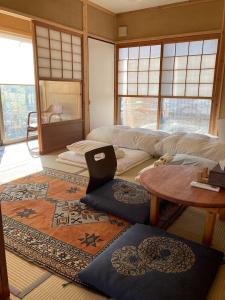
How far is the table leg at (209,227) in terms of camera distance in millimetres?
1814

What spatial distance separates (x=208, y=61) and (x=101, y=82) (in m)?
2.25

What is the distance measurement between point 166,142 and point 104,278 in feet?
9.52

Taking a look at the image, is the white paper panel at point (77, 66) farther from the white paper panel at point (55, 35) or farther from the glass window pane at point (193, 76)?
the glass window pane at point (193, 76)

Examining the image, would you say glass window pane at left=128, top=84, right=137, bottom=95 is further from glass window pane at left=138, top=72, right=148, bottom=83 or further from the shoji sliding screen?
the shoji sliding screen

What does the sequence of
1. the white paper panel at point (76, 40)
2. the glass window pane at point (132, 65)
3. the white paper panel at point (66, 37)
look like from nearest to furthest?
the white paper panel at point (66, 37), the white paper panel at point (76, 40), the glass window pane at point (132, 65)

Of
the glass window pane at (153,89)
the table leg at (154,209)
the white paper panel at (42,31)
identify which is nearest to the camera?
the table leg at (154,209)

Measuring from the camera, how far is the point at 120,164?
3490mm

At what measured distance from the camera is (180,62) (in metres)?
5.12

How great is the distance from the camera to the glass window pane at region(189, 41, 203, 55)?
4850mm

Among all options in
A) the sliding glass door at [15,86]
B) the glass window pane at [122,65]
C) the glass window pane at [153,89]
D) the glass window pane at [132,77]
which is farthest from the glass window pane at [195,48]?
the sliding glass door at [15,86]

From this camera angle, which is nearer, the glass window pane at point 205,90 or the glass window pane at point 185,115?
the glass window pane at point 205,90

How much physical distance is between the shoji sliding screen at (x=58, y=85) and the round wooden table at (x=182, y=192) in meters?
2.74

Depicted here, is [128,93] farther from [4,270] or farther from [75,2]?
[4,270]

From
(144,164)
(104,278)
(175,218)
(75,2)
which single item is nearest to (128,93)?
(75,2)
